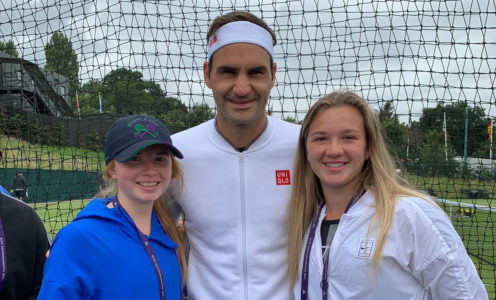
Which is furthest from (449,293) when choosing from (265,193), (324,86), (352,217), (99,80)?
(99,80)

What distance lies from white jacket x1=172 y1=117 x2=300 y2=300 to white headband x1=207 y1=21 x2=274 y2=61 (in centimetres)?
43

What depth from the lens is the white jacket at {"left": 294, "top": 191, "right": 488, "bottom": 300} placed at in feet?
5.32

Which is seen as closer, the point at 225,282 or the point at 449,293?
the point at 449,293

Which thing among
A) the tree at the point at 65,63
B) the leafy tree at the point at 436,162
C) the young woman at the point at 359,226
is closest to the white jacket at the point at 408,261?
the young woman at the point at 359,226

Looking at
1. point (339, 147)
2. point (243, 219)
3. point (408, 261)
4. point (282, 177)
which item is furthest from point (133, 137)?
point (408, 261)

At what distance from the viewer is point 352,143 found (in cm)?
189

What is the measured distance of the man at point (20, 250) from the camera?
76.7 inches

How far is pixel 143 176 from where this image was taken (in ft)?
6.00

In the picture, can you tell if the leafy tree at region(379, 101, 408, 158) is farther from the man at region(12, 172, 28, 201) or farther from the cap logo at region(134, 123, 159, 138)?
the man at region(12, 172, 28, 201)

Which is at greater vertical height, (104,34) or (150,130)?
(104,34)

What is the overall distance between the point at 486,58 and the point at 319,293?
3409mm

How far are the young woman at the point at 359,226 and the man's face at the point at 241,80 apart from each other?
0.90ft

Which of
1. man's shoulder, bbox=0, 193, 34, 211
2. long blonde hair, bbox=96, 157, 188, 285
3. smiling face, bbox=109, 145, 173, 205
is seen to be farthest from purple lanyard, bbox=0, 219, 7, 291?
smiling face, bbox=109, 145, 173, 205

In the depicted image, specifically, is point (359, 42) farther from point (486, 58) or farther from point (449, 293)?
point (449, 293)
